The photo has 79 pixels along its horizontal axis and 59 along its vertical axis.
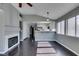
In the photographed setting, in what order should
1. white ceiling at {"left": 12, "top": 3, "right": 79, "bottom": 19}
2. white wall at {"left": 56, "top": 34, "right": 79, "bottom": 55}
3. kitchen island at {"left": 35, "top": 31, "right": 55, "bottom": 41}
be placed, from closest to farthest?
1. white ceiling at {"left": 12, "top": 3, "right": 79, "bottom": 19}
2. white wall at {"left": 56, "top": 34, "right": 79, "bottom": 55}
3. kitchen island at {"left": 35, "top": 31, "right": 55, "bottom": 41}

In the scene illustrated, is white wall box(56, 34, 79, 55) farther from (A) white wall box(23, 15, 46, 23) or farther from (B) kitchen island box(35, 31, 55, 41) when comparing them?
(A) white wall box(23, 15, 46, 23)

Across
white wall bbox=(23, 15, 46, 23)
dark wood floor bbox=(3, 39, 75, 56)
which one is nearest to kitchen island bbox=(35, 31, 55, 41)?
white wall bbox=(23, 15, 46, 23)

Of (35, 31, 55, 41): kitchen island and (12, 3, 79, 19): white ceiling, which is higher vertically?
(12, 3, 79, 19): white ceiling

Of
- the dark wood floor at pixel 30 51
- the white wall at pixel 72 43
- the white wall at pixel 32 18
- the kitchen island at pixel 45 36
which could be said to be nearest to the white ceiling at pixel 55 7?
the white wall at pixel 72 43

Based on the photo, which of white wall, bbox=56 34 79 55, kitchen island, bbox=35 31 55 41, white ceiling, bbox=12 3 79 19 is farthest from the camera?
kitchen island, bbox=35 31 55 41

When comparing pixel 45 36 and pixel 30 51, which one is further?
pixel 45 36

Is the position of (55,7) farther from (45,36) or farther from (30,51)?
(45,36)

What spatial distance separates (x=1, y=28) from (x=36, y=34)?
5958mm

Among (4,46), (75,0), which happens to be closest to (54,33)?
(4,46)

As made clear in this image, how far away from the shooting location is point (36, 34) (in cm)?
1082

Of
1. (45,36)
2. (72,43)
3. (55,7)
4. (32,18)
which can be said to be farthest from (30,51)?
(32,18)

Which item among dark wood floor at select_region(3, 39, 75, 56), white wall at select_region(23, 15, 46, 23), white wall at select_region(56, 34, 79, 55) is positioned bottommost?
dark wood floor at select_region(3, 39, 75, 56)

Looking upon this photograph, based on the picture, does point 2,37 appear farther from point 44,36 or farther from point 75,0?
point 44,36

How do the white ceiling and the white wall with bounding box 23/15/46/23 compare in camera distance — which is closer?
the white ceiling
